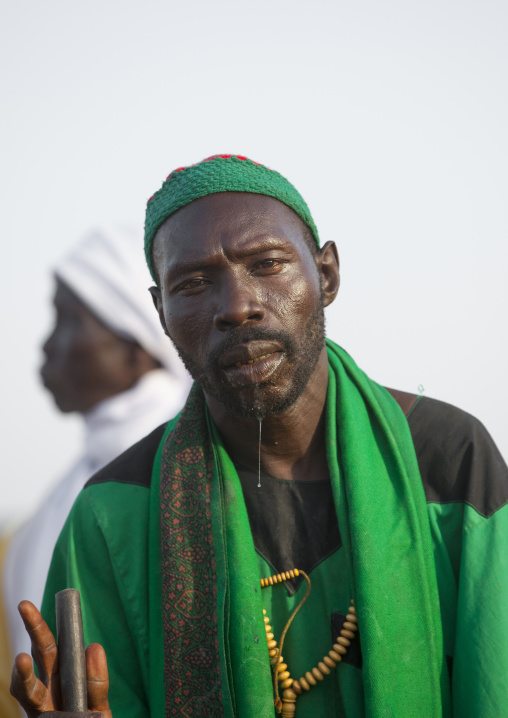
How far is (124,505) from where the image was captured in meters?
3.14

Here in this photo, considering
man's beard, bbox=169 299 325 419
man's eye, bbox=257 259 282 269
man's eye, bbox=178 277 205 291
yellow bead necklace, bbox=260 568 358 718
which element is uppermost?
man's eye, bbox=257 259 282 269

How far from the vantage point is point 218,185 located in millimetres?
2982

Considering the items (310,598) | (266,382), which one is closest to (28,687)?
(310,598)

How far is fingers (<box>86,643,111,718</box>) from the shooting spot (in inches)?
94.7

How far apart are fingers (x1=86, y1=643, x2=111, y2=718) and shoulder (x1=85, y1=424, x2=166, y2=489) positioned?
33.5 inches

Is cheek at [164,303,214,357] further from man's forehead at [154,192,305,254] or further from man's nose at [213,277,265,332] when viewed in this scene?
man's forehead at [154,192,305,254]

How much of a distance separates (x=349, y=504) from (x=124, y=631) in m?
0.97

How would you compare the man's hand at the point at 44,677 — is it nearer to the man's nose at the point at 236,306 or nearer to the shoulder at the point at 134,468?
the shoulder at the point at 134,468

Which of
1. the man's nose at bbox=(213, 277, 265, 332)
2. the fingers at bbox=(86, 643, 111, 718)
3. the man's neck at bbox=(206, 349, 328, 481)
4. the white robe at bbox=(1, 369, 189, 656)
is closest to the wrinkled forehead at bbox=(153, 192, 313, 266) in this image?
the man's nose at bbox=(213, 277, 265, 332)

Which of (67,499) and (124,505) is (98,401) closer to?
(67,499)

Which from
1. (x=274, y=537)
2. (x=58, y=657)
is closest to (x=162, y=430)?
(x=274, y=537)

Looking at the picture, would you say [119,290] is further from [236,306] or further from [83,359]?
[236,306]

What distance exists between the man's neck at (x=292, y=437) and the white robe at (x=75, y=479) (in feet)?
8.65

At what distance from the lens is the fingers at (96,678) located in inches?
94.7
